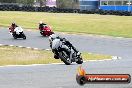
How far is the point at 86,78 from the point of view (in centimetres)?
702

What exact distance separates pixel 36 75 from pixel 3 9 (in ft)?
220

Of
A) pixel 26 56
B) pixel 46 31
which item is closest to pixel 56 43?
pixel 26 56

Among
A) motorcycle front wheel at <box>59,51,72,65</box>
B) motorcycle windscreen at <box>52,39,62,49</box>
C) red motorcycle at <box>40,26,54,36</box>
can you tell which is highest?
motorcycle windscreen at <box>52,39,62,49</box>

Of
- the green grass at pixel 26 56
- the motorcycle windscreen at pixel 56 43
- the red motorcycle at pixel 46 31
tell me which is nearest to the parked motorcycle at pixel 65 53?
the motorcycle windscreen at pixel 56 43

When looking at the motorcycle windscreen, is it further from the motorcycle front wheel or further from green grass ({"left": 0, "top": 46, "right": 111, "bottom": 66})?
green grass ({"left": 0, "top": 46, "right": 111, "bottom": 66})

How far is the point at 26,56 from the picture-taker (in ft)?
63.6

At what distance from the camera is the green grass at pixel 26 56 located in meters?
17.1

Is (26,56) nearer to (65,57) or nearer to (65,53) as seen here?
(65,57)

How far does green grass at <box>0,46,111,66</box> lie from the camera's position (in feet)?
56.1

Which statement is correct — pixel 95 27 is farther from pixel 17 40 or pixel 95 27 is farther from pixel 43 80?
pixel 43 80

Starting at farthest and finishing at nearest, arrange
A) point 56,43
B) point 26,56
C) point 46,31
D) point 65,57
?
point 46,31
point 26,56
point 65,57
point 56,43

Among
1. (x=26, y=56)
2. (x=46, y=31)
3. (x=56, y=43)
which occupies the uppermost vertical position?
(x=56, y=43)

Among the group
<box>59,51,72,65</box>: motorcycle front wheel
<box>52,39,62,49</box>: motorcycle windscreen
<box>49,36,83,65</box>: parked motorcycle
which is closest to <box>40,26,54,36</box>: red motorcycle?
<box>49,36,83,65</box>: parked motorcycle

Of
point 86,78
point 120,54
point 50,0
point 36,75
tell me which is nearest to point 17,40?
point 120,54
